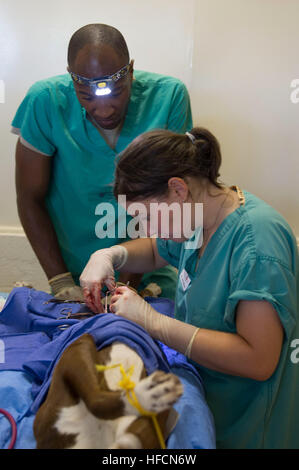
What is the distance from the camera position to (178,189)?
115 centimetres

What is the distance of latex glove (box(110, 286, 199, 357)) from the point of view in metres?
1.12

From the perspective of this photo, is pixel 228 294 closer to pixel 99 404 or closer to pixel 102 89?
pixel 99 404

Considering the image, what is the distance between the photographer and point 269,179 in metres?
2.31

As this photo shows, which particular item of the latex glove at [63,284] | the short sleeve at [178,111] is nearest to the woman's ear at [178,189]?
the short sleeve at [178,111]

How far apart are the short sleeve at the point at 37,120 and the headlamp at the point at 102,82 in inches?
11.3

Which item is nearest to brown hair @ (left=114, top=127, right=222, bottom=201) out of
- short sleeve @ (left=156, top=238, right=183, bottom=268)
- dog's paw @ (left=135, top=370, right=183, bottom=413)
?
short sleeve @ (left=156, top=238, right=183, bottom=268)

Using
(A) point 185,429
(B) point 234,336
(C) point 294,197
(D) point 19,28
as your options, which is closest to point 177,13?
(D) point 19,28

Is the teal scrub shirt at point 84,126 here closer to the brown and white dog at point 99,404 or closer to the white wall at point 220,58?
the white wall at point 220,58

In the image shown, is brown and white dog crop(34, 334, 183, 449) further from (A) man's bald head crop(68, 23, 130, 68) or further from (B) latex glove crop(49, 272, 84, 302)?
(A) man's bald head crop(68, 23, 130, 68)

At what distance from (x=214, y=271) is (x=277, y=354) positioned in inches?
10.9

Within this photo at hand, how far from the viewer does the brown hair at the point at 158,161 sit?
3.67ft

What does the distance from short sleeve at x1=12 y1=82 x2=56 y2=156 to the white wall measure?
→ 0.77 metres
